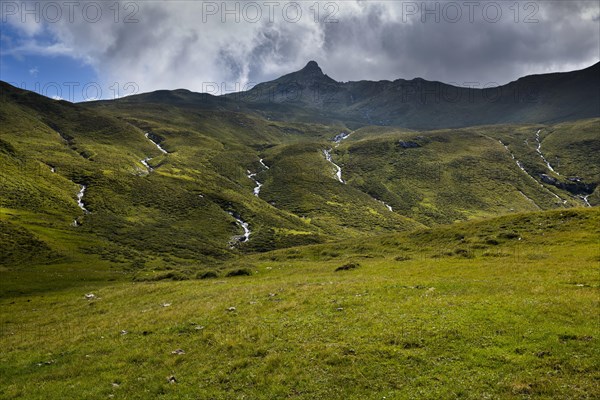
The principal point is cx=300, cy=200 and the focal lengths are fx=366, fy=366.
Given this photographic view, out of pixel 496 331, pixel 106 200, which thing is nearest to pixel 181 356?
pixel 496 331

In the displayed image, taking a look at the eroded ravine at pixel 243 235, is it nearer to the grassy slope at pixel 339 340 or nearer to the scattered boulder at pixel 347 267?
the scattered boulder at pixel 347 267

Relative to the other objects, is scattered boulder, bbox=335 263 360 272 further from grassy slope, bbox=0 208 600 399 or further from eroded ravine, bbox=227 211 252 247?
eroded ravine, bbox=227 211 252 247

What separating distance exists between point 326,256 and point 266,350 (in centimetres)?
4263

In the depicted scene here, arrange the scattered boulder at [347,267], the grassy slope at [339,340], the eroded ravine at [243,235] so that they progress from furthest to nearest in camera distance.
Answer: the eroded ravine at [243,235] → the scattered boulder at [347,267] → the grassy slope at [339,340]

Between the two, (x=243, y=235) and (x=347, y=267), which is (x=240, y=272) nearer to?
(x=347, y=267)

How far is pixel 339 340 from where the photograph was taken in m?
18.8

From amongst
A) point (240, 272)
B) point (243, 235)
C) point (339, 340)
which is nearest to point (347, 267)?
point (240, 272)

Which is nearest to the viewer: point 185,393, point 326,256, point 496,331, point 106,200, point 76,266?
point 185,393

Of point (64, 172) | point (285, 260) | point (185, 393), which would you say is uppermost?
point (64, 172)

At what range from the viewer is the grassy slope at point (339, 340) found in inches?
576

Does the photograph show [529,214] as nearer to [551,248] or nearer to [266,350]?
[551,248]

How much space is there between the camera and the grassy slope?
48.0 ft

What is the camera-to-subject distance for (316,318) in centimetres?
2247

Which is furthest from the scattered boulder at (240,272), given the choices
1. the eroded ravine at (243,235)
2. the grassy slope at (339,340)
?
the eroded ravine at (243,235)
